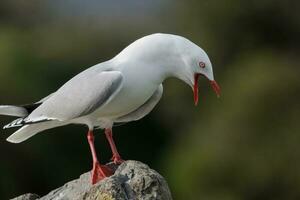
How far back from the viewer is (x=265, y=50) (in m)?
25.0

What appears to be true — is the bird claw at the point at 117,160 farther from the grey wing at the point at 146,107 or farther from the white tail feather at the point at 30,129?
the white tail feather at the point at 30,129

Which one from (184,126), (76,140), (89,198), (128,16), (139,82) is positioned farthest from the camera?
(128,16)

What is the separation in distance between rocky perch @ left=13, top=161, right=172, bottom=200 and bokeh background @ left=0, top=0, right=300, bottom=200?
34.0 ft

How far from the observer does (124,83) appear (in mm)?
6289

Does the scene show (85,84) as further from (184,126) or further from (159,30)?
(159,30)

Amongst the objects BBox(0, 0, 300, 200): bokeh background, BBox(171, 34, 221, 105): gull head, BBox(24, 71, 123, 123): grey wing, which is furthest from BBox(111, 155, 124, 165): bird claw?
BBox(0, 0, 300, 200): bokeh background

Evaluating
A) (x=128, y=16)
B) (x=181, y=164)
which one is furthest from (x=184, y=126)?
(x=128, y=16)

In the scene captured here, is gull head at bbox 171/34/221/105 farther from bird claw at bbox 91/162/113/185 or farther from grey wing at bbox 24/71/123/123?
bird claw at bbox 91/162/113/185

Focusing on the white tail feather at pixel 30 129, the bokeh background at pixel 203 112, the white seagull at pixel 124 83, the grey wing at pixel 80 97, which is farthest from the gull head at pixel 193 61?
the bokeh background at pixel 203 112

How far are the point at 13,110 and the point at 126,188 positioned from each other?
1.29m

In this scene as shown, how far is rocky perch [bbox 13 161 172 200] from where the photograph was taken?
18.3 ft

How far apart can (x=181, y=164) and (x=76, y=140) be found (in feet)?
8.46

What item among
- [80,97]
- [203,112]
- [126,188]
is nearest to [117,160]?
[80,97]

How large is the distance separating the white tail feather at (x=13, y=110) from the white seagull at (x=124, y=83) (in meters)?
0.04
